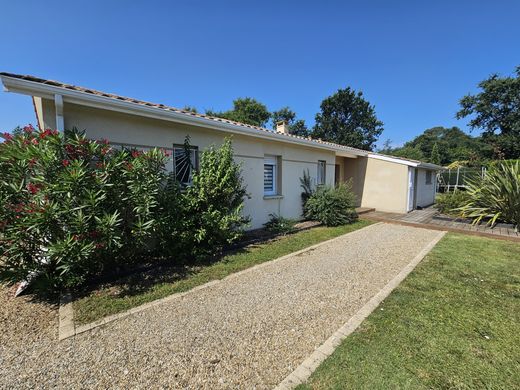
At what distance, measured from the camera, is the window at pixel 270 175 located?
28.7 ft

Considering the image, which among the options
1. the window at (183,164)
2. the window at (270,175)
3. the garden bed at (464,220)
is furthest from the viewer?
the garden bed at (464,220)

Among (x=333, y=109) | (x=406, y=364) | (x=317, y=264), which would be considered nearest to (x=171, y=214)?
(x=317, y=264)

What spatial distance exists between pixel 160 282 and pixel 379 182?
12.7 meters

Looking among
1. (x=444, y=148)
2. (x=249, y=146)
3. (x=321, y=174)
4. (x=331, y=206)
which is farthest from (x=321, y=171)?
(x=444, y=148)

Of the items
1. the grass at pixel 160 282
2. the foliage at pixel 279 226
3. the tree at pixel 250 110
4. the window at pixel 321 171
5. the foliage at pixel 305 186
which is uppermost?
the tree at pixel 250 110

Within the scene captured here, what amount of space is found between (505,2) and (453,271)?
963 centimetres

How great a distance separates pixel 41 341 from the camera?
2.71 meters

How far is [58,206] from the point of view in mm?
3377

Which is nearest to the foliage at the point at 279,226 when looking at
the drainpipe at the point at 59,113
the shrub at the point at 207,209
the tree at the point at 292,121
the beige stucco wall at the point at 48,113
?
the shrub at the point at 207,209

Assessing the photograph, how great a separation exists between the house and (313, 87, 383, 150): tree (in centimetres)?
2032

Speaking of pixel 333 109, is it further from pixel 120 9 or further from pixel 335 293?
pixel 335 293

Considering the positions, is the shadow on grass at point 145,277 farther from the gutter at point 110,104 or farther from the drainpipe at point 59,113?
the gutter at point 110,104

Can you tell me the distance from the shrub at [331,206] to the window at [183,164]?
5255mm

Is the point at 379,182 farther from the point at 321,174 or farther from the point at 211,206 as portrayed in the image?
the point at 211,206
